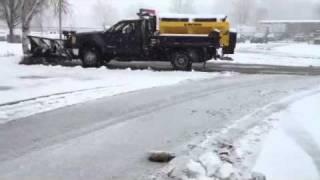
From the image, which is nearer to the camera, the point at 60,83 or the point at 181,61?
the point at 60,83

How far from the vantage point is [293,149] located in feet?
28.8

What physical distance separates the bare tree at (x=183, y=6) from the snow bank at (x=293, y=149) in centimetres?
10362

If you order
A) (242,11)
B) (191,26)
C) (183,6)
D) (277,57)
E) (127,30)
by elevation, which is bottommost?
(277,57)

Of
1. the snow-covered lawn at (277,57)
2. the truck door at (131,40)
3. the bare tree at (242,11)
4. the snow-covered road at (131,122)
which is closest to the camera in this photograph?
the snow-covered road at (131,122)

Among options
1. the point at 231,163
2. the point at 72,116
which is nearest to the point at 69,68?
the point at 72,116

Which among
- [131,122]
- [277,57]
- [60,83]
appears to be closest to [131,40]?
[60,83]

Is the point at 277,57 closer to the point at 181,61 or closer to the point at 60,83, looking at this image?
the point at 181,61

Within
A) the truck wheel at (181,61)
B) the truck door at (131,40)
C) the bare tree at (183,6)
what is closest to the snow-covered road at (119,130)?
the truck wheel at (181,61)

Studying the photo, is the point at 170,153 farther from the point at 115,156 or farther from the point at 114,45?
the point at 114,45

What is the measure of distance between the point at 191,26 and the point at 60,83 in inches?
323

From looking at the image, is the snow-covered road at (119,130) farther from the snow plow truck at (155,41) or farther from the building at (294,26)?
the building at (294,26)

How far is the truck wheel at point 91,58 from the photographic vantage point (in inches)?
953

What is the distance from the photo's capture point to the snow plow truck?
77.5ft

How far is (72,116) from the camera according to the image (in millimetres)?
12031
